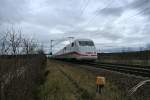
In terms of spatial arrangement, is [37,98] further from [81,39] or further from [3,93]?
[81,39]

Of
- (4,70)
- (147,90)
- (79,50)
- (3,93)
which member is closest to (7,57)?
(4,70)

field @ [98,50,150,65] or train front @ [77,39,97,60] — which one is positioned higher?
train front @ [77,39,97,60]

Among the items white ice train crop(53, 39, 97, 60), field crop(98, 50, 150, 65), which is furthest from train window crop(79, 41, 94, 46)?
field crop(98, 50, 150, 65)

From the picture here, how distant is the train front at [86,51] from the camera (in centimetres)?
3603

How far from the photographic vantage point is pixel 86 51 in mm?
36344

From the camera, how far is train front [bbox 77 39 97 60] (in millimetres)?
36031

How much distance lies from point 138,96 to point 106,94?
138 cm

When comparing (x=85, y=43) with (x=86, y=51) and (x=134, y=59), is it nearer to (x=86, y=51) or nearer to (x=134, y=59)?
(x=86, y=51)

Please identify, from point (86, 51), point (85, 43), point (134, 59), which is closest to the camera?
point (86, 51)

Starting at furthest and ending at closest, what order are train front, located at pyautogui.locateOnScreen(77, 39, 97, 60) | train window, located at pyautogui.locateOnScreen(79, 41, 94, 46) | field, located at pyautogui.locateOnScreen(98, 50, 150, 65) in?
train window, located at pyautogui.locateOnScreen(79, 41, 94, 46) < train front, located at pyautogui.locateOnScreen(77, 39, 97, 60) < field, located at pyautogui.locateOnScreen(98, 50, 150, 65)

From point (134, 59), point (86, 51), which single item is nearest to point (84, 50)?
point (86, 51)

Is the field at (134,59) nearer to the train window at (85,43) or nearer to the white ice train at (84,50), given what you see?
the white ice train at (84,50)

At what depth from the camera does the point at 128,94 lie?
9.80 m

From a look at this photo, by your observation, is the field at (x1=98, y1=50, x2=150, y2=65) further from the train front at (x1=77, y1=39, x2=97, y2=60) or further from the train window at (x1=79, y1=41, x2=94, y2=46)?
the train window at (x1=79, y1=41, x2=94, y2=46)
